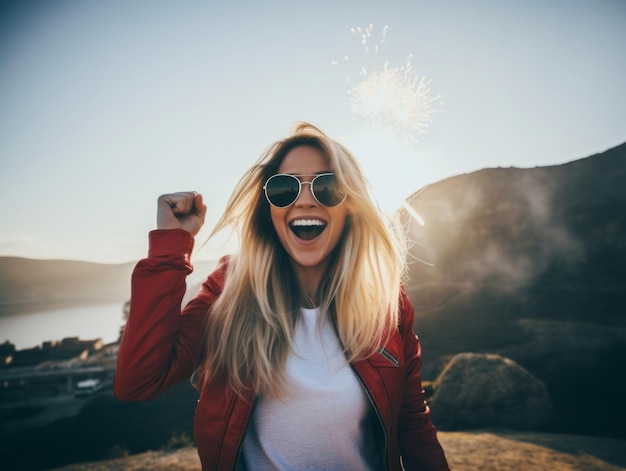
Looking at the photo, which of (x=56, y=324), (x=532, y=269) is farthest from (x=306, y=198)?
(x=56, y=324)

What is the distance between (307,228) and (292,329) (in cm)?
71

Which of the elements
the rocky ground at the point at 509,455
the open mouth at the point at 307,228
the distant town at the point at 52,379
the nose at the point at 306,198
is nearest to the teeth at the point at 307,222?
the open mouth at the point at 307,228

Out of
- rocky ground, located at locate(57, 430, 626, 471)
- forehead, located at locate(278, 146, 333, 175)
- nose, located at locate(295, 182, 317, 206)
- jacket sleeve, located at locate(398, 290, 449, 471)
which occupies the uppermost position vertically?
forehead, located at locate(278, 146, 333, 175)

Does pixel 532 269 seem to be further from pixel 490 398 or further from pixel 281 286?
pixel 281 286

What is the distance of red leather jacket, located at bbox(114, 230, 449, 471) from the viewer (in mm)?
1542

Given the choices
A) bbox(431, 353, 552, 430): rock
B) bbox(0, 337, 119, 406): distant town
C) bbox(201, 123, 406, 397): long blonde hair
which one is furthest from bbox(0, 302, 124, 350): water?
bbox(201, 123, 406, 397): long blonde hair

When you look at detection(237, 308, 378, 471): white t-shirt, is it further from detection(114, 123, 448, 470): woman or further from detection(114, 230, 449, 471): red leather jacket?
detection(114, 230, 449, 471): red leather jacket

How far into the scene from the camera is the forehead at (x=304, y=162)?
2379 millimetres

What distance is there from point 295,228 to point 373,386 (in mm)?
1125

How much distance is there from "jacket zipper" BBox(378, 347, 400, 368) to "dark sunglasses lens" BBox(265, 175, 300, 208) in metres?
1.14

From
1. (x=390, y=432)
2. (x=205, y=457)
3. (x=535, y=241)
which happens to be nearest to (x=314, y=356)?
(x=390, y=432)

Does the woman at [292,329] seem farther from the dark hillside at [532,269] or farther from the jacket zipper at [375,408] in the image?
the dark hillside at [532,269]

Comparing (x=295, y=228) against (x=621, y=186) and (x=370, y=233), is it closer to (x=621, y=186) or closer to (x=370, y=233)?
(x=370, y=233)

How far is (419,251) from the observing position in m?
44.4
